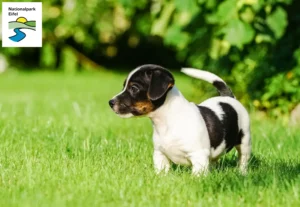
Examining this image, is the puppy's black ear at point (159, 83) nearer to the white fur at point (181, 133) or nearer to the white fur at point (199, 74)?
the white fur at point (181, 133)

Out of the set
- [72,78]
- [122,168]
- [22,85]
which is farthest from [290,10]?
[72,78]

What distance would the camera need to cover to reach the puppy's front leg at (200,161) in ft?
16.1

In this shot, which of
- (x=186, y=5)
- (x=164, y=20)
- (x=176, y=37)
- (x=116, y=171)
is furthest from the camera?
(x=164, y=20)

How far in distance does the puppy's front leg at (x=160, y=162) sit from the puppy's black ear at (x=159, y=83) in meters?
0.46

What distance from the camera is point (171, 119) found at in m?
4.96

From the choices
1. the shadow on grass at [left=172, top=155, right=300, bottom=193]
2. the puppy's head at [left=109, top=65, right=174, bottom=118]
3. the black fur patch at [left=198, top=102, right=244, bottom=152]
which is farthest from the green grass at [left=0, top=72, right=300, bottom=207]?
the puppy's head at [left=109, top=65, right=174, bottom=118]

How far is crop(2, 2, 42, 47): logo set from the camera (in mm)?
7789

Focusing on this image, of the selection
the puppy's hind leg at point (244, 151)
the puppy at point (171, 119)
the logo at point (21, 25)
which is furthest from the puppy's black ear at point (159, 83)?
the logo at point (21, 25)

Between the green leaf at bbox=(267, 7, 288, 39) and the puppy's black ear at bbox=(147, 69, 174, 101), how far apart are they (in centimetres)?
352

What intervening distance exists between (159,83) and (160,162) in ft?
2.07

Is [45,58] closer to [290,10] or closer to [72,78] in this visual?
[72,78]

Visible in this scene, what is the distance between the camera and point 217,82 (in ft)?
18.7

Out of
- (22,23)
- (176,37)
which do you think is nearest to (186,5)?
(176,37)

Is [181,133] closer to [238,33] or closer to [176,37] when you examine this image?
[238,33]
